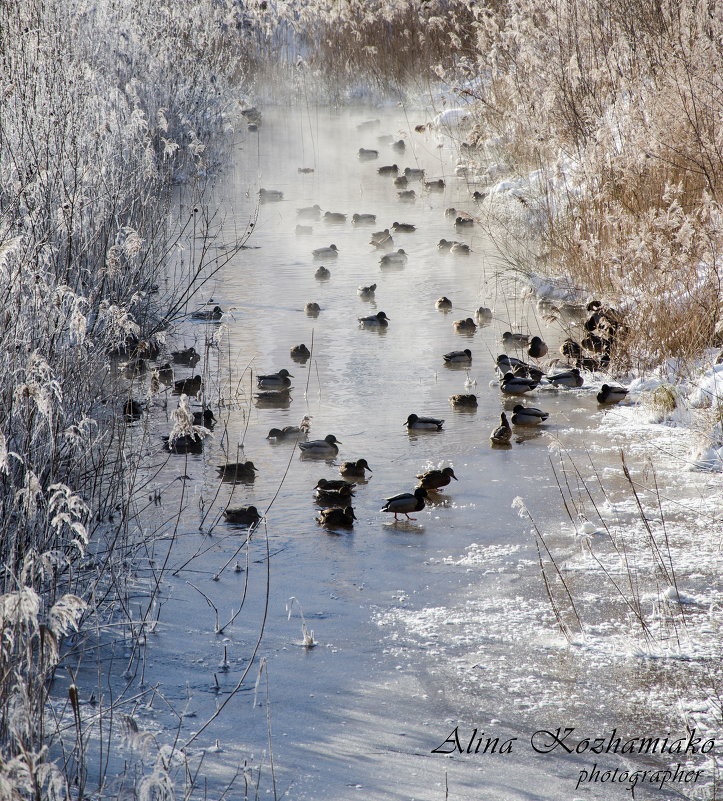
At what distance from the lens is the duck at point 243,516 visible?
17.8 ft

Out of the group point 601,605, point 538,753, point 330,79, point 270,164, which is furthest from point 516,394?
point 330,79

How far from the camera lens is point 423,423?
273 inches

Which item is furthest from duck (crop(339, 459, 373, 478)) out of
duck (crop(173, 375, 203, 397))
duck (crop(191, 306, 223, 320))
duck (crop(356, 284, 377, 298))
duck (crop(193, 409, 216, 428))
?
duck (crop(356, 284, 377, 298))

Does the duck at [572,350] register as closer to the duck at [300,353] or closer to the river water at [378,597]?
the river water at [378,597]

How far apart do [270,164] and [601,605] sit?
48.8 ft

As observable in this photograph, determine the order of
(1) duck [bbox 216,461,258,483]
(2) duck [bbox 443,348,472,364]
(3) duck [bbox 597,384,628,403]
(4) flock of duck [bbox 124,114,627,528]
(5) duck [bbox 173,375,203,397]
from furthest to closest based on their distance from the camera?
(2) duck [bbox 443,348,472,364] → (5) duck [bbox 173,375,203,397] → (3) duck [bbox 597,384,628,403] → (1) duck [bbox 216,461,258,483] → (4) flock of duck [bbox 124,114,627,528]

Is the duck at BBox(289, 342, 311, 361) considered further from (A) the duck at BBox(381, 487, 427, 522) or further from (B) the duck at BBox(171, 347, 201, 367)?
(A) the duck at BBox(381, 487, 427, 522)

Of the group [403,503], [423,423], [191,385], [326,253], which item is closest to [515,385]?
[423,423]

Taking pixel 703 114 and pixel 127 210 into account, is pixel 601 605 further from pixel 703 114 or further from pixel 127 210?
pixel 127 210

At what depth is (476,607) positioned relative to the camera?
4.48 m

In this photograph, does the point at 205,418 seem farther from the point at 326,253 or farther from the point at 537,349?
the point at 326,253

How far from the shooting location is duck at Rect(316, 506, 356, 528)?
544cm

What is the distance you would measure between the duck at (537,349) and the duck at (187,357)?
3002 millimetres

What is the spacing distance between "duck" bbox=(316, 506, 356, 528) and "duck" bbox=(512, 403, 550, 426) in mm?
2026
